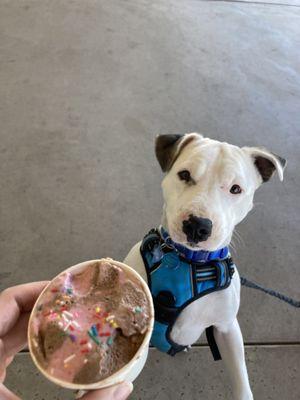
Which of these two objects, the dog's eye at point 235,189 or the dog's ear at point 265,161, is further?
the dog's ear at point 265,161

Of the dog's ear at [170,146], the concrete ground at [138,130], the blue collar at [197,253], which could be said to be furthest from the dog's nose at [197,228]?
the concrete ground at [138,130]

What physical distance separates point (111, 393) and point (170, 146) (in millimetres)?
968

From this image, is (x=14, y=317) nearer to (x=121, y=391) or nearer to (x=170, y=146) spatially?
(x=121, y=391)

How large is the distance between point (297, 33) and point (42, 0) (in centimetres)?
258

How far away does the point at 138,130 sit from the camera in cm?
322

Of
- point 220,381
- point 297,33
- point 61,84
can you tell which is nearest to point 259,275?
point 220,381

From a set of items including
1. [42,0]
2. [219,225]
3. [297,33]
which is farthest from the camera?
[297,33]

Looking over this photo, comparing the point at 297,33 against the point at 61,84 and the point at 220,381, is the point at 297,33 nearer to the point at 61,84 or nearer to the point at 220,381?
the point at 61,84

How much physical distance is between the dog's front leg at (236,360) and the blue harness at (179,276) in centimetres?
21

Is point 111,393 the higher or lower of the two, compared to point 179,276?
higher

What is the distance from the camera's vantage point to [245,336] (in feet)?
7.42

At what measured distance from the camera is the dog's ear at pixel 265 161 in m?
1.66

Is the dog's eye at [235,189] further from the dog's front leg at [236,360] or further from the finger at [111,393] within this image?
the finger at [111,393]

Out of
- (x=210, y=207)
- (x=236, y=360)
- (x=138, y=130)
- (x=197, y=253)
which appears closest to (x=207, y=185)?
(x=210, y=207)
